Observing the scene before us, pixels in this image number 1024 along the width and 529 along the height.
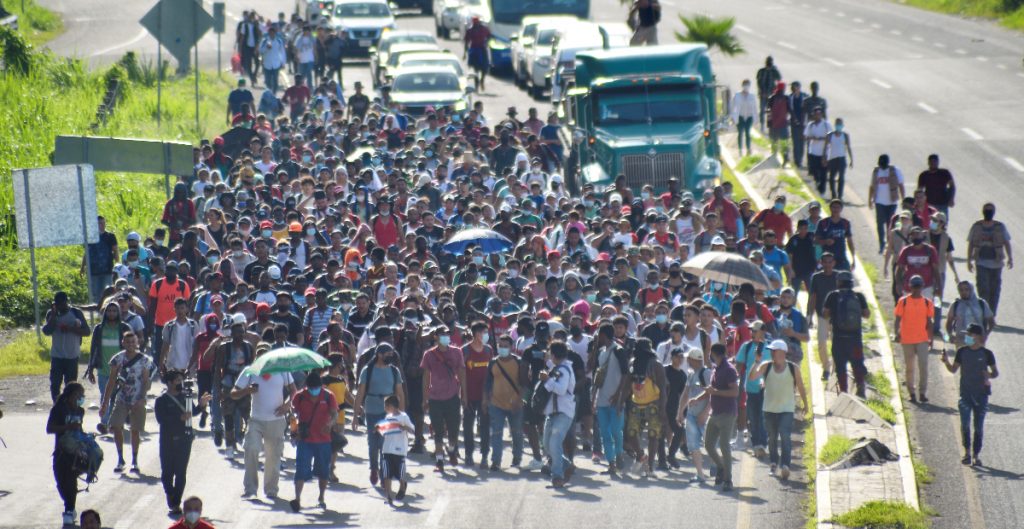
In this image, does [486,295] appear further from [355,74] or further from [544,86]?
[355,74]

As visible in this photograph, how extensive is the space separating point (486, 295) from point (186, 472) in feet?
16.3

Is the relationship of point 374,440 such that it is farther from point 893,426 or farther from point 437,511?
point 893,426

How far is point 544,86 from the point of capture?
139 ft

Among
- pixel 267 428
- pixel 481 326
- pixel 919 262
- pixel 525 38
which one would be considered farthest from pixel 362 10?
pixel 267 428

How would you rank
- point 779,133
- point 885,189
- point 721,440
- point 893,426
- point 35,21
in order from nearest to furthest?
point 721,440
point 893,426
point 885,189
point 779,133
point 35,21

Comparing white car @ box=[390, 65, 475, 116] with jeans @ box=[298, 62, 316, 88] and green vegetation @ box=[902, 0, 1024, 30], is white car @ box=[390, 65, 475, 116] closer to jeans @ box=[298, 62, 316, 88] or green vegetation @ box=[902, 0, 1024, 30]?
jeans @ box=[298, 62, 316, 88]

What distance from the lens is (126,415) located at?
18438mm

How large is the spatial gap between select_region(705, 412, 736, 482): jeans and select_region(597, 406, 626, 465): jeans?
1036 millimetres

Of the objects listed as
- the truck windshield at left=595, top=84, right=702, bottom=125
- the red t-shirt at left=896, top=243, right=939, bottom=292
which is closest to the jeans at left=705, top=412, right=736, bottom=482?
the red t-shirt at left=896, top=243, right=939, bottom=292

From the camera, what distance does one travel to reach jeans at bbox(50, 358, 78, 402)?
20.5 meters

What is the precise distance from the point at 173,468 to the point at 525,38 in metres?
28.8

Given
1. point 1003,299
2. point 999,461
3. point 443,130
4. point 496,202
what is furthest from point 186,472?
point 443,130

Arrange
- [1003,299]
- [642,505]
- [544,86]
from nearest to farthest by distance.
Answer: [642,505] < [1003,299] < [544,86]

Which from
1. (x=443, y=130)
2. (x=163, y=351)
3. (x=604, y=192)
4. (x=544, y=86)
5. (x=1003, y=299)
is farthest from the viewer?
(x=544, y=86)
